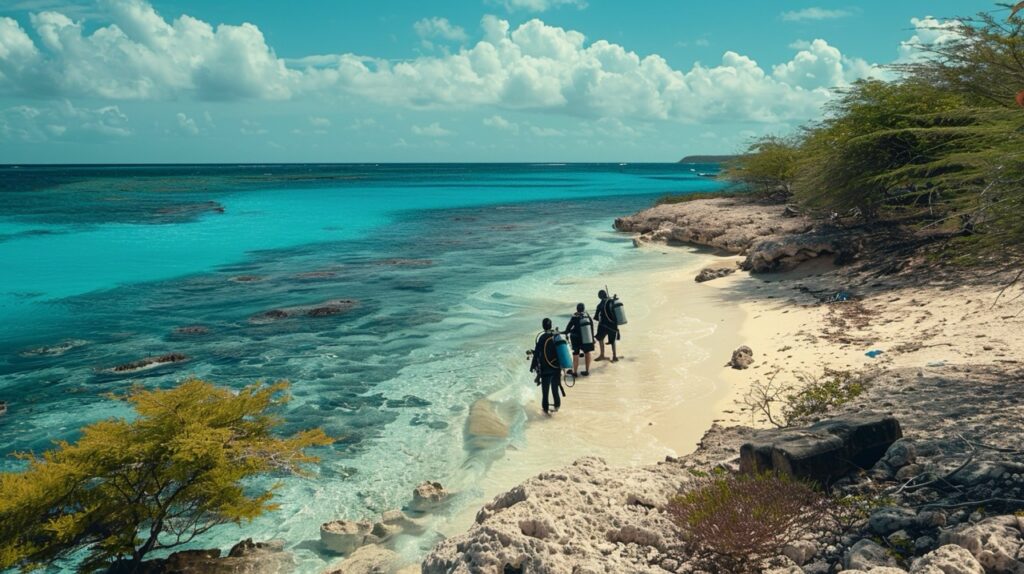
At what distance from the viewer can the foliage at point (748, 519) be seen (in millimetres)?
5078

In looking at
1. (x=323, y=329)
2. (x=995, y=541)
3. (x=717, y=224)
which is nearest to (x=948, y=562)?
(x=995, y=541)

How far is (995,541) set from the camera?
446 cm

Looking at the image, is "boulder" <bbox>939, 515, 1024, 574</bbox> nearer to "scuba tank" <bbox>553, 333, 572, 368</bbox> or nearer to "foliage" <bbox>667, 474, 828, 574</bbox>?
"foliage" <bbox>667, 474, 828, 574</bbox>

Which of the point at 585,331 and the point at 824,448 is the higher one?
the point at 824,448

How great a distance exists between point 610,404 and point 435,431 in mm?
3013

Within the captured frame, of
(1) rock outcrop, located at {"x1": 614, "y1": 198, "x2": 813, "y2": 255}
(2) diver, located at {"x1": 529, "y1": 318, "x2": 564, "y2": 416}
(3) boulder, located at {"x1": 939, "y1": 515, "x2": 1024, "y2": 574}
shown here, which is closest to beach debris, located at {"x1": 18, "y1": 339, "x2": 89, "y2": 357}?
(2) diver, located at {"x1": 529, "y1": 318, "x2": 564, "y2": 416}

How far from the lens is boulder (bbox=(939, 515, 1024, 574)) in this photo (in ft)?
14.2

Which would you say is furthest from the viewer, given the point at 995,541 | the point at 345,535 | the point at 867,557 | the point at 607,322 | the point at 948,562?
the point at 607,322

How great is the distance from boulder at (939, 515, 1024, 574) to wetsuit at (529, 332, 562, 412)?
272 inches

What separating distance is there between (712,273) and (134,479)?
60.5 feet

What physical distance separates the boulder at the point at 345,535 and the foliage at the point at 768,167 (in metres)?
31.3

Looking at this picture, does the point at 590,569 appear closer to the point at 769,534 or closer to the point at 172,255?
the point at 769,534

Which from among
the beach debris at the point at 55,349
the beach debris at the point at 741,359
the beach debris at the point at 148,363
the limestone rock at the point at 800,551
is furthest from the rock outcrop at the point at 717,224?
the beach debris at the point at 55,349

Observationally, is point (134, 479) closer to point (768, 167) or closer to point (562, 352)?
point (562, 352)
